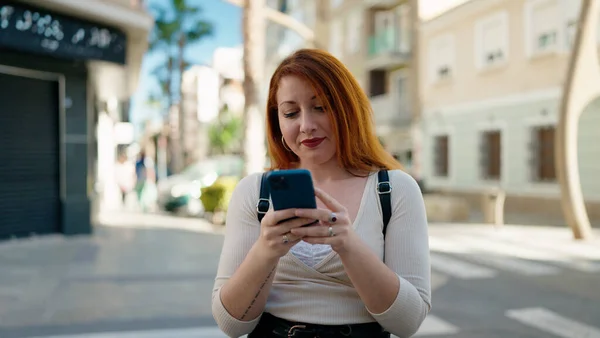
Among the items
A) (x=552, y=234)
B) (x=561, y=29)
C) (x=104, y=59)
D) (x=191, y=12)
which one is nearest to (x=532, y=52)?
(x=561, y=29)

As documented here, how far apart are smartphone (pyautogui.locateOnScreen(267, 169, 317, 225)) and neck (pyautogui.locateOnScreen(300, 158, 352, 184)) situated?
0.40 metres

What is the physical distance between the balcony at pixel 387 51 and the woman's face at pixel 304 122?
85.1ft

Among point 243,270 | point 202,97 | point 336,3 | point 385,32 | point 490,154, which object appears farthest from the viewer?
point 202,97

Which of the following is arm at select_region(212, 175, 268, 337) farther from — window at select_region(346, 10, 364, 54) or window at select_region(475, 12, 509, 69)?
window at select_region(346, 10, 364, 54)

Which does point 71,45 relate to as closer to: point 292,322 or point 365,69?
point 292,322

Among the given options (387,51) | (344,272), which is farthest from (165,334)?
(387,51)

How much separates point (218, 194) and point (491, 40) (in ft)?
38.2

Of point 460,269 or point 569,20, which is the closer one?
point 460,269

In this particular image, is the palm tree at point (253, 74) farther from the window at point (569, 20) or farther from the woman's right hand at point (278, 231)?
the woman's right hand at point (278, 231)

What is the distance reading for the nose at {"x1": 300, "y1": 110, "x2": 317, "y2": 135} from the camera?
175 centimetres

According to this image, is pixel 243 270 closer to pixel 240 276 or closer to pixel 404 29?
pixel 240 276

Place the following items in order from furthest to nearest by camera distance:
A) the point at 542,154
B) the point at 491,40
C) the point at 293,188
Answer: the point at 491,40 < the point at 542,154 < the point at 293,188

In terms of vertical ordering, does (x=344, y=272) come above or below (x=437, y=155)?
below

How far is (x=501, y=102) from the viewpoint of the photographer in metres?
20.6
